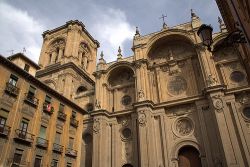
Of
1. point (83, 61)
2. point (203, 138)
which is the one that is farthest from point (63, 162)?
point (83, 61)

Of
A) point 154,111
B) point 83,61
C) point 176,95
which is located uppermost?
point 83,61

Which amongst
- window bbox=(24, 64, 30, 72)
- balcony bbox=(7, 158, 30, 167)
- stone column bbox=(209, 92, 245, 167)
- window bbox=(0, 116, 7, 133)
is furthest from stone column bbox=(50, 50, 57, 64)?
stone column bbox=(209, 92, 245, 167)

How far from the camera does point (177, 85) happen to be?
27.8 metres

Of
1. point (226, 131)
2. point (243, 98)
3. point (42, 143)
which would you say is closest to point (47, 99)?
point (42, 143)

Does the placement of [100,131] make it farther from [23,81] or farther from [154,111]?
[23,81]

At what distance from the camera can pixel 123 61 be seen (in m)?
30.4

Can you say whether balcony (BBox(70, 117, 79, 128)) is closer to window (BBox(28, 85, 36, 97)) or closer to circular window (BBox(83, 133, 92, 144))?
circular window (BBox(83, 133, 92, 144))

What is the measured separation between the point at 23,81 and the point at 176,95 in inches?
608

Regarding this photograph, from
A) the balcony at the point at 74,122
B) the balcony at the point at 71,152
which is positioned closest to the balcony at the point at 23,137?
the balcony at the point at 71,152

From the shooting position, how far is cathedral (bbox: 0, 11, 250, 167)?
19844mm

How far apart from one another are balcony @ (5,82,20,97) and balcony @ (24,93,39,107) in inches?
40.5

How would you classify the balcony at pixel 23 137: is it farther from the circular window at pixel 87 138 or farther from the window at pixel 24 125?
the circular window at pixel 87 138

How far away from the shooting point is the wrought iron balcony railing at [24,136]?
18.4m

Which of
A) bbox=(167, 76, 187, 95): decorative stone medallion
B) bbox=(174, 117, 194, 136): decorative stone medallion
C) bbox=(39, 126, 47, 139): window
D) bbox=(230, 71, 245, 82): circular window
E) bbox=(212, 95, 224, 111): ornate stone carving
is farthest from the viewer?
bbox=(167, 76, 187, 95): decorative stone medallion
